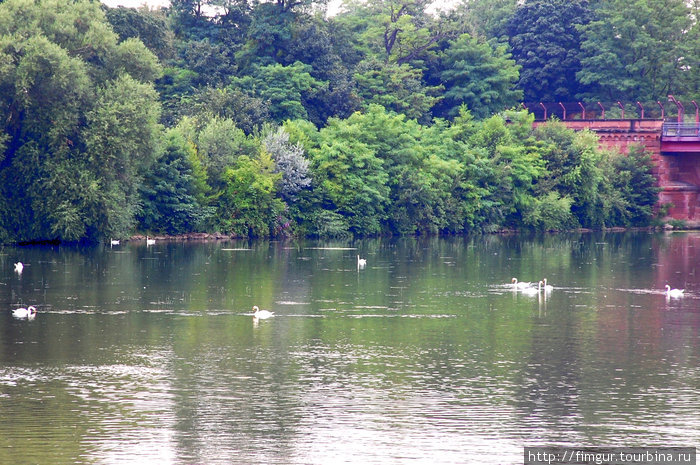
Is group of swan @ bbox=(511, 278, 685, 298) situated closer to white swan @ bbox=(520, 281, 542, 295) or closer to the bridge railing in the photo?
white swan @ bbox=(520, 281, 542, 295)

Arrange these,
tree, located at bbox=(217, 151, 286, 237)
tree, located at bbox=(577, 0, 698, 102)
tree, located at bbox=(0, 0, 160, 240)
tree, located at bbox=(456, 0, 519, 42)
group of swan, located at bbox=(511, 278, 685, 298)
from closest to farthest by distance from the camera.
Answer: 1. group of swan, located at bbox=(511, 278, 685, 298)
2. tree, located at bbox=(0, 0, 160, 240)
3. tree, located at bbox=(217, 151, 286, 237)
4. tree, located at bbox=(577, 0, 698, 102)
5. tree, located at bbox=(456, 0, 519, 42)

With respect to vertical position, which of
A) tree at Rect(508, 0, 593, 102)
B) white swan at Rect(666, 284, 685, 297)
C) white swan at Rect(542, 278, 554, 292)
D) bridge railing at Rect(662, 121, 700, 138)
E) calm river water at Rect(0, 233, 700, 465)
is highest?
tree at Rect(508, 0, 593, 102)

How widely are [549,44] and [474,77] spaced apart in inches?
659

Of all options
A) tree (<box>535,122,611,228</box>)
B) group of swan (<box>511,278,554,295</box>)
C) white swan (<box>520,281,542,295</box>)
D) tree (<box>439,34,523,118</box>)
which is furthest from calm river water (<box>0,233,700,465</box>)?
tree (<box>439,34,523,118</box>)

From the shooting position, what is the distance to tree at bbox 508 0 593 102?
128m

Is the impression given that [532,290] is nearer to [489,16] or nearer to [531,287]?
[531,287]

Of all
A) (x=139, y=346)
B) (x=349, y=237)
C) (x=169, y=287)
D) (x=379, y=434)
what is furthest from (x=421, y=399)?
(x=349, y=237)

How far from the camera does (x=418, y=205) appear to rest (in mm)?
97312

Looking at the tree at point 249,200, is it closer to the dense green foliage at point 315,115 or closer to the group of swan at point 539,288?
the dense green foliage at point 315,115

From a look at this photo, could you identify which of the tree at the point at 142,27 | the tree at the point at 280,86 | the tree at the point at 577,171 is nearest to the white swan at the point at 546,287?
the tree at the point at 280,86

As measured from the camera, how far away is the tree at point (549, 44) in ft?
422

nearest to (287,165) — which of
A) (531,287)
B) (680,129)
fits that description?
(531,287)

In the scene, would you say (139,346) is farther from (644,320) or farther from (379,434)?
(644,320)

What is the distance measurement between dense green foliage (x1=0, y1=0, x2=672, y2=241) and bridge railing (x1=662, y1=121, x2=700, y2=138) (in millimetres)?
3426
